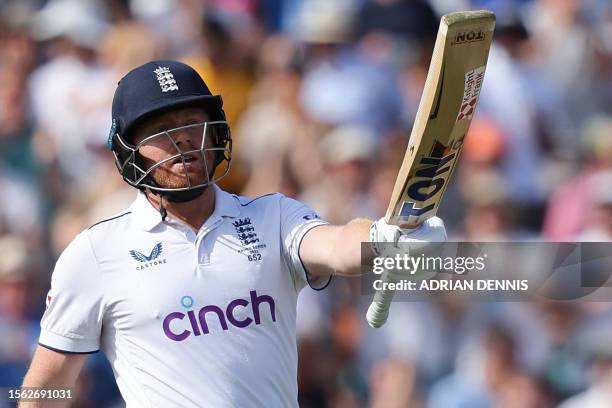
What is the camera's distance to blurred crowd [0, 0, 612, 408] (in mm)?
7211

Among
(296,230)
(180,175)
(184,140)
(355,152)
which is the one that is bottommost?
(355,152)

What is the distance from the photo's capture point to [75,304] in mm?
4480

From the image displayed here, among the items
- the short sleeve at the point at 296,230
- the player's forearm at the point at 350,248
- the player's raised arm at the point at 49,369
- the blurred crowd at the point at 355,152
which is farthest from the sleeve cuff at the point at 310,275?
the blurred crowd at the point at 355,152

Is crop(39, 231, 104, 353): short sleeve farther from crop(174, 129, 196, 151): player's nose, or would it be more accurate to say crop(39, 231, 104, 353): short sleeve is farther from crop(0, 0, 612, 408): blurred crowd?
crop(0, 0, 612, 408): blurred crowd

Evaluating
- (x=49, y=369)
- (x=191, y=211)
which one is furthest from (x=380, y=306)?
(x=49, y=369)

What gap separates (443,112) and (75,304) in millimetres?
1573

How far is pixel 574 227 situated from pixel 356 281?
1399 millimetres

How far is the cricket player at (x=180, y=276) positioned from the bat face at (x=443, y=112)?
406mm

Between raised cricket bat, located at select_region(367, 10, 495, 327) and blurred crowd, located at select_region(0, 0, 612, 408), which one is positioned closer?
raised cricket bat, located at select_region(367, 10, 495, 327)

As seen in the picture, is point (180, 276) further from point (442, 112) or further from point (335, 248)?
point (442, 112)

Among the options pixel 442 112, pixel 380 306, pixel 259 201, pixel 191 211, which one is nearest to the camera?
pixel 442 112

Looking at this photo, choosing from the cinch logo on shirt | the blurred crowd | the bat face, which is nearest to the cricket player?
the cinch logo on shirt

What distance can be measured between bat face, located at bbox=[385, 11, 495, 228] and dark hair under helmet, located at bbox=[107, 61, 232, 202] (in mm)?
844

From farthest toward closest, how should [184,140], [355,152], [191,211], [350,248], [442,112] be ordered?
[355,152] → [191,211] → [184,140] → [350,248] → [442,112]
